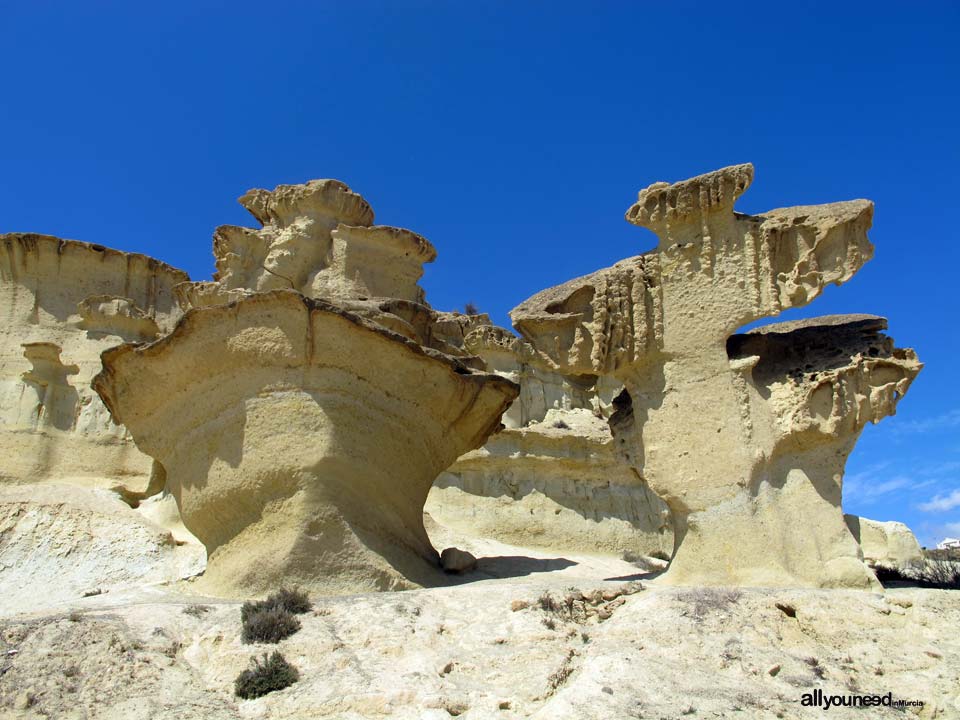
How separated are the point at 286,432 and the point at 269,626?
3051 mm

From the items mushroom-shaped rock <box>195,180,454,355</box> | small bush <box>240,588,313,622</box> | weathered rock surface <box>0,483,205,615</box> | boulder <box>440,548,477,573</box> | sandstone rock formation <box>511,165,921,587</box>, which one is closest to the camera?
small bush <box>240,588,313,622</box>

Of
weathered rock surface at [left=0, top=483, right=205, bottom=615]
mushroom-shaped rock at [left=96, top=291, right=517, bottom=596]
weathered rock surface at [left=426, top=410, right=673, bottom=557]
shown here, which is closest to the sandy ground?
mushroom-shaped rock at [left=96, top=291, right=517, bottom=596]

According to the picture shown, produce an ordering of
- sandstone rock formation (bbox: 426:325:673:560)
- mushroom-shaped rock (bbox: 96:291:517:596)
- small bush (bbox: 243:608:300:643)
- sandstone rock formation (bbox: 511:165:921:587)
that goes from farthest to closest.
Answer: sandstone rock formation (bbox: 426:325:673:560) < sandstone rock formation (bbox: 511:165:921:587) < mushroom-shaped rock (bbox: 96:291:517:596) < small bush (bbox: 243:608:300:643)

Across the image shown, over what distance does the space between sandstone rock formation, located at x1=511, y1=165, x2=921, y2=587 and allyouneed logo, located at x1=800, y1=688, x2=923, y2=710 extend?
292cm

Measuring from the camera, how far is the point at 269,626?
24.1ft

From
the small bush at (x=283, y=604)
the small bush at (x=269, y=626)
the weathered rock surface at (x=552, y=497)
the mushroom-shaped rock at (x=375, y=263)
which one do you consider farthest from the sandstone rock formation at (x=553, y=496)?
the small bush at (x=269, y=626)

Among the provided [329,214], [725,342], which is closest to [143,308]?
[329,214]

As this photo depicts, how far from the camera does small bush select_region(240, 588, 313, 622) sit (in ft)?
25.4

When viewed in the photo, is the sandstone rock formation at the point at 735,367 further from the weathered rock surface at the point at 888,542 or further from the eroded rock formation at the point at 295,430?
the weathered rock surface at the point at 888,542

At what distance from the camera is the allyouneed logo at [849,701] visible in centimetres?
616

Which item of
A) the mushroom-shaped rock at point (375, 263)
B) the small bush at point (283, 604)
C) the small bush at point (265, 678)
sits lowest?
the small bush at point (265, 678)

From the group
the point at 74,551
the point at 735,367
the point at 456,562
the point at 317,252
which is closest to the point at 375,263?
the point at 317,252

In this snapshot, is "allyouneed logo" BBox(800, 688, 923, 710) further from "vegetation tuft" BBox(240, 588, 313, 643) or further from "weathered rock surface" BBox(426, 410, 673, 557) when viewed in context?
"weathered rock surface" BBox(426, 410, 673, 557)

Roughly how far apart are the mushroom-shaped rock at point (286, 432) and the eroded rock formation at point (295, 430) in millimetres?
16
